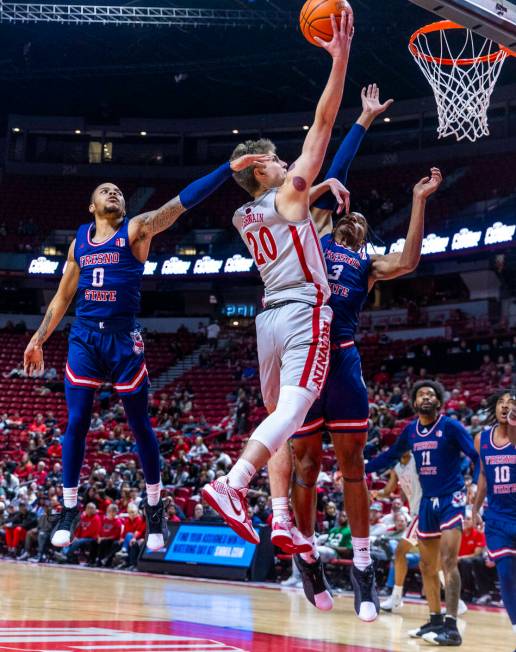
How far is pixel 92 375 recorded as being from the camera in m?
6.16

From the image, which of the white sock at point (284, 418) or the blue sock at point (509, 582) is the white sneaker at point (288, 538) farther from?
the blue sock at point (509, 582)

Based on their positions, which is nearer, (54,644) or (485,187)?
(54,644)

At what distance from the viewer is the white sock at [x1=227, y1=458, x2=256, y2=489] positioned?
16.2 feet

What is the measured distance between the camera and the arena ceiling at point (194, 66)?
28.7 metres

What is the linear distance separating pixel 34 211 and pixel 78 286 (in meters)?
31.4

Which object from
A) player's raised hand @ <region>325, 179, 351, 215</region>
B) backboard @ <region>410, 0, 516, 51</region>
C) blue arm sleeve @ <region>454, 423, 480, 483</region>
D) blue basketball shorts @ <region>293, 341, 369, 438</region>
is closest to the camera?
player's raised hand @ <region>325, 179, 351, 215</region>

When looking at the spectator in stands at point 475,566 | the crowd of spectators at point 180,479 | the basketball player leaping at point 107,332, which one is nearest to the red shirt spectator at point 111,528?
the crowd of spectators at point 180,479

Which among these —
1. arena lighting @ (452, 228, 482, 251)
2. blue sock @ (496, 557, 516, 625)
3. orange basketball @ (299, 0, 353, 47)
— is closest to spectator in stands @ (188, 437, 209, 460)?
arena lighting @ (452, 228, 482, 251)

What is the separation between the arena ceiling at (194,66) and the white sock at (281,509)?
23653mm

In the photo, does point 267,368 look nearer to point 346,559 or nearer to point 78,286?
point 78,286

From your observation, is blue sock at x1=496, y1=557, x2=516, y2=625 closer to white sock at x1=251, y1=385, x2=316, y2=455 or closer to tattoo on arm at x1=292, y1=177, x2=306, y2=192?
white sock at x1=251, y1=385, x2=316, y2=455

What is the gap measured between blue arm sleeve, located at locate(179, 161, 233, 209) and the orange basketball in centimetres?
98

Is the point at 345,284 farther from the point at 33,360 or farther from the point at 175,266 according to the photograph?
the point at 175,266

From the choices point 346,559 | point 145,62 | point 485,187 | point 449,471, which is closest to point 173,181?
point 145,62
